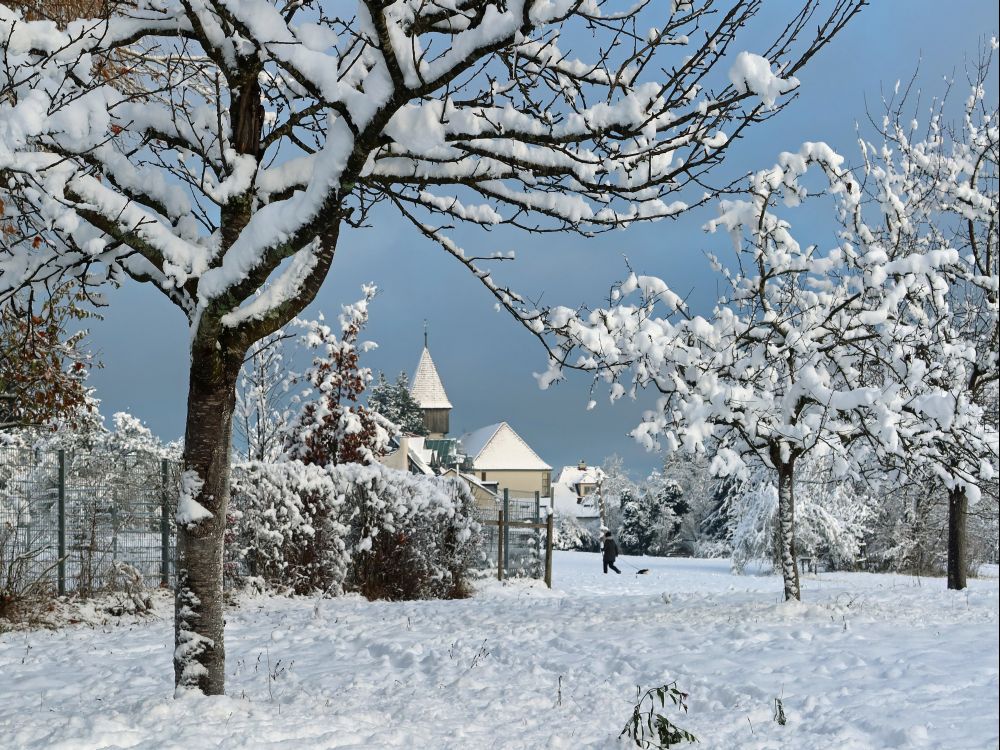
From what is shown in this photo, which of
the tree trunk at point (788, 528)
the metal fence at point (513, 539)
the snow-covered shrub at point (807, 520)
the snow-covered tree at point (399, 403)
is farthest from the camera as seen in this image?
the snow-covered tree at point (399, 403)

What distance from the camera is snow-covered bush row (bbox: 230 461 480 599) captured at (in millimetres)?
11812

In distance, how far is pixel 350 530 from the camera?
12.5 meters

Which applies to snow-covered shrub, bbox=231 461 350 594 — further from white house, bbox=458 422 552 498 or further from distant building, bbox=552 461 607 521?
white house, bbox=458 422 552 498

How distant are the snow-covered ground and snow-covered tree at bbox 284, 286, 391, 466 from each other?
247 inches

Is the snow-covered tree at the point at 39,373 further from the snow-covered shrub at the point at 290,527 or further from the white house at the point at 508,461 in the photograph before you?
the white house at the point at 508,461

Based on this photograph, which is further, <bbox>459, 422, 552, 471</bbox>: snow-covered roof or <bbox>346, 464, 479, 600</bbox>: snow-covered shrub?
<bbox>459, 422, 552, 471</bbox>: snow-covered roof

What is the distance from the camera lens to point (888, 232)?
45.5 feet

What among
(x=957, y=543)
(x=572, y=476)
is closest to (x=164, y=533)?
(x=957, y=543)

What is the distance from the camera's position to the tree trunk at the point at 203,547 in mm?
4945

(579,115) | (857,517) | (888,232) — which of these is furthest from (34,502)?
(857,517)

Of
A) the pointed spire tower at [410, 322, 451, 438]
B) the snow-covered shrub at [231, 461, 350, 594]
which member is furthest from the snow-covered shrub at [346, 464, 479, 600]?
the pointed spire tower at [410, 322, 451, 438]

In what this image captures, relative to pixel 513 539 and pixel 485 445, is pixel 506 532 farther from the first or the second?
pixel 485 445

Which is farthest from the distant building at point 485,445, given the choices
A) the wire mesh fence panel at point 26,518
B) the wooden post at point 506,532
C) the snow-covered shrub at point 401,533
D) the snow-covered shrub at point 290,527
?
the wire mesh fence panel at point 26,518

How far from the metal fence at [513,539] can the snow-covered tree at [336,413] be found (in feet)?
9.12
